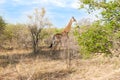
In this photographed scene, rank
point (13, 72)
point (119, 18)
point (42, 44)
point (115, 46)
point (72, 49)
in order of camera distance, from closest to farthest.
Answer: point (119, 18) < point (115, 46) < point (13, 72) < point (72, 49) < point (42, 44)

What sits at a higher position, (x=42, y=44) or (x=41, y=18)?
(x=41, y=18)

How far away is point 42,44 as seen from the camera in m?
37.8

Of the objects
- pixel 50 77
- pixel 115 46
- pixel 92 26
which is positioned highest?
pixel 92 26

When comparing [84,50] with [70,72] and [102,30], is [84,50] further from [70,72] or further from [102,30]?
[70,72]

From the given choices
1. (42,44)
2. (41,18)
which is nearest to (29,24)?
(41,18)

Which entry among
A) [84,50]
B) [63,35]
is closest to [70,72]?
[63,35]

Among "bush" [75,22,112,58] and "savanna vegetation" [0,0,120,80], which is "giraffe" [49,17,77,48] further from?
"bush" [75,22,112,58]

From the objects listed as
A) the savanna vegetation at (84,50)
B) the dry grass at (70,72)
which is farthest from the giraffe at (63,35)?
the dry grass at (70,72)

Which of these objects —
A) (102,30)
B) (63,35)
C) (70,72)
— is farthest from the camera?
(63,35)

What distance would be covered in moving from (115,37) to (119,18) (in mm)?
478

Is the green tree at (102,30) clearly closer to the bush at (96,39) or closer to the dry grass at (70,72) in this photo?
the bush at (96,39)

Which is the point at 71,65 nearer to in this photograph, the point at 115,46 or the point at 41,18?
the point at 115,46

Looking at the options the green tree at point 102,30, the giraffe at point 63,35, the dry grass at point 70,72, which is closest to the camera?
the green tree at point 102,30

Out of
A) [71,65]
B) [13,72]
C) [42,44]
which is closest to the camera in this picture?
[13,72]
